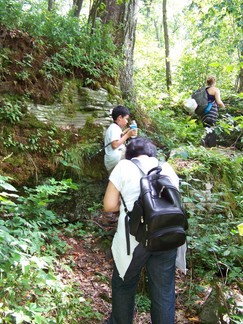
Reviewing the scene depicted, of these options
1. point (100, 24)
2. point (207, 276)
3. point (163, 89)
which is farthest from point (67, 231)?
point (163, 89)

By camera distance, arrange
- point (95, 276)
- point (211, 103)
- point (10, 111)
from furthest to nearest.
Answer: point (211, 103) → point (10, 111) → point (95, 276)

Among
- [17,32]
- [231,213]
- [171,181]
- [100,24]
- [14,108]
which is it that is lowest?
[231,213]

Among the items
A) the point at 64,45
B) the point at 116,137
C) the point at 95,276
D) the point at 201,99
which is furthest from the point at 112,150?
the point at 201,99

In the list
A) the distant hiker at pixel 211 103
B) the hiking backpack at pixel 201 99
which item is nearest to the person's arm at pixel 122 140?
the distant hiker at pixel 211 103

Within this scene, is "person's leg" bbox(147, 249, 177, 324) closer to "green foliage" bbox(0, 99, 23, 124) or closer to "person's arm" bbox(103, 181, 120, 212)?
"person's arm" bbox(103, 181, 120, 212)

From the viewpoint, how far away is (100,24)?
6.91 meters

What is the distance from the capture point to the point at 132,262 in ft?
9.26

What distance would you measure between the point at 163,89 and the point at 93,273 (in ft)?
31.7

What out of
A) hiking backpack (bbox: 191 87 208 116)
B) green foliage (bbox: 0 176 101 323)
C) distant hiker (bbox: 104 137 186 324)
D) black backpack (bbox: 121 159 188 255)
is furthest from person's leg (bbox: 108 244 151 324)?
hiking backpack (bbox: 191 87 208 116)

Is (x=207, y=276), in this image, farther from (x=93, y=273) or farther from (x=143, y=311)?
(x=93, y=273)

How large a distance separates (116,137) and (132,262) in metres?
2.65

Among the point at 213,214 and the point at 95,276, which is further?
the point at 213,214

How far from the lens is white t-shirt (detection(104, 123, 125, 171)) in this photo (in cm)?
516

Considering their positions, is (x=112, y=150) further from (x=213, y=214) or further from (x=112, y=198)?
(x=112, y=198)
